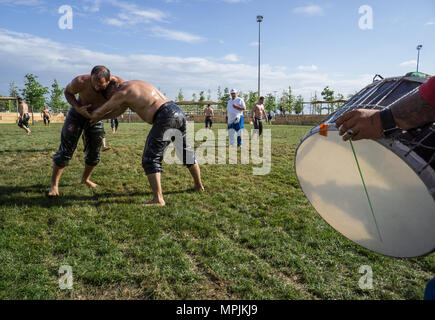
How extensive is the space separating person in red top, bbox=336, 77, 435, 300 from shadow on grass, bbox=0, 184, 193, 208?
11.0ft

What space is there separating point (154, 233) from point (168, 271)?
2.54ft

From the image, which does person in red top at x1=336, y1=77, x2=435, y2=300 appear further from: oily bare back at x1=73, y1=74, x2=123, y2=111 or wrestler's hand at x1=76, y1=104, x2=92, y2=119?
oily bare back at x1=73, y1=74, x2=123, y2=111

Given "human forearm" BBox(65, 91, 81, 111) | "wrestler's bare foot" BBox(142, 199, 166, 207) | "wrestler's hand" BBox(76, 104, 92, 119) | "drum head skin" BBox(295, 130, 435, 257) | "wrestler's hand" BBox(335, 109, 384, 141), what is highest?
"human forearm" BBox(65, 91, 81, 111)

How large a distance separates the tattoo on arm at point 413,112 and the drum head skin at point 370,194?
0.96 feet

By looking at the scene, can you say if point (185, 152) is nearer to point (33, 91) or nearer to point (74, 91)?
point (74, 91)

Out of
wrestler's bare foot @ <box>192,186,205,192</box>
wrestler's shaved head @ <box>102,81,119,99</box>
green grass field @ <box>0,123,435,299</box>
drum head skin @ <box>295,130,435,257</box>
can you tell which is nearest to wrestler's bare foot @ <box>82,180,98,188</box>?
green grass field @ <box>0,123,435,299</box>

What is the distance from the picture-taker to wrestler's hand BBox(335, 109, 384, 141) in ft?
4.20

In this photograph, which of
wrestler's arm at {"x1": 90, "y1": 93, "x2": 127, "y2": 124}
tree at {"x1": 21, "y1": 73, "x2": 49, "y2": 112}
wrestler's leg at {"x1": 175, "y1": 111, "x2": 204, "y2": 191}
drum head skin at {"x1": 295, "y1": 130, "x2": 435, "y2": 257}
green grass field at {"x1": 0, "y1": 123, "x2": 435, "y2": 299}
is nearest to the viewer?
drum head skin at {"x1": 295, "y1": 130, "x2": 435, "y2": 257}

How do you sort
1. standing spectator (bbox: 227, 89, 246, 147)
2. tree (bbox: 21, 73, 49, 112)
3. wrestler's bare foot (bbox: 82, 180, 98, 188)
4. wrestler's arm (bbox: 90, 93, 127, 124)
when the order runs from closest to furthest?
wrestler's arm (bbox: 90, 93, 127, 124) < wrestler's bare foot (bbox: 82, 180, 98, 188) < standing spectator (bbox: 227, 89, 246, 147) < tree (bbox: 21, 73, 49, 112)

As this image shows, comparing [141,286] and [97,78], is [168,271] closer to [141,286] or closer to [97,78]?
[141,286]

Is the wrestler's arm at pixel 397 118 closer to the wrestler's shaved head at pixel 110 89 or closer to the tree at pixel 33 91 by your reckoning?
the wrestler's shaved head at pixel 110 89

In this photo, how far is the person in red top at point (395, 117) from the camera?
117cm

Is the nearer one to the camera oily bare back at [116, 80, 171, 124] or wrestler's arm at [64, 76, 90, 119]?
oily bare back at [116, 80, 171, 124]

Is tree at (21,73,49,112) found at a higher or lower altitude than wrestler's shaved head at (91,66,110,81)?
higher
